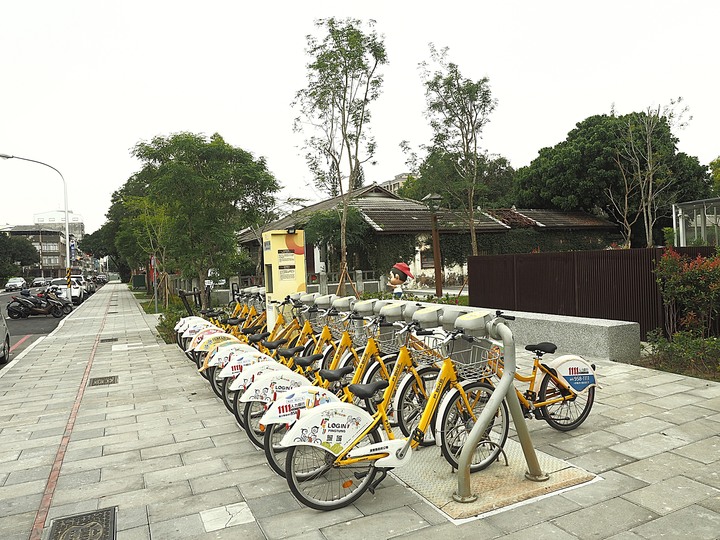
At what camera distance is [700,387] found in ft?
19.6

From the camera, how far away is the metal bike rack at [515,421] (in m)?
3.55

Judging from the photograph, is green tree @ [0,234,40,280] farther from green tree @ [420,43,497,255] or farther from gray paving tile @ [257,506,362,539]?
gray paving tile @ [257,506,362,539]

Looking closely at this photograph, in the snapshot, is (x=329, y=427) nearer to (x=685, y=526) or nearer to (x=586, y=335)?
(x=685, y=526)

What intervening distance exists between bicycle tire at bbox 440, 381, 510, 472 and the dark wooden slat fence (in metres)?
5.63

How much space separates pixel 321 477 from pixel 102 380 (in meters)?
5.67

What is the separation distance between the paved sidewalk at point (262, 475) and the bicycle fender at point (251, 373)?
546 mm

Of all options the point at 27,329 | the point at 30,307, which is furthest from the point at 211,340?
the point at 30,307

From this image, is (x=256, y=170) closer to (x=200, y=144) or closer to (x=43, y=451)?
(x=200, y=144)

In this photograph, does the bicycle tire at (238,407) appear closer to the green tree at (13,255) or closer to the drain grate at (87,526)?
the drain grate at (87,526)

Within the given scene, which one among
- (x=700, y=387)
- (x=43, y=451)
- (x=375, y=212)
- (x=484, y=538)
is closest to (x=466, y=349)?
(x=484, y=538)

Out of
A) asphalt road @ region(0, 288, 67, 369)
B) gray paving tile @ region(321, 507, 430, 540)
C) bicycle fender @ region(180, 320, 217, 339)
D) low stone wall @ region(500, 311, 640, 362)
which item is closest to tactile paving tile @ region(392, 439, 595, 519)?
gray paving tile @ region(321, 507, 430, 540)

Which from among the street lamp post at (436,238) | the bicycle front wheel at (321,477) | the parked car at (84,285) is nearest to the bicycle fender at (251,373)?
the bicycle front wheel at (321,477)

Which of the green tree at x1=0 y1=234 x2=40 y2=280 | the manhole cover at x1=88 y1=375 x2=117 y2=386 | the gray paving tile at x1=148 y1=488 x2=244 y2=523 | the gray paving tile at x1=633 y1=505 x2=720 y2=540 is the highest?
the green tree at x1=0 y1=234 x2=40 y2=280

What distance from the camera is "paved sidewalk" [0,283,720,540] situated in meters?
3.28
